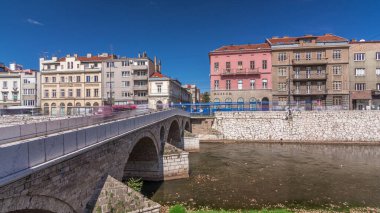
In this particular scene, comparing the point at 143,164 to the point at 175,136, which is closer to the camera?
the point at 143,164

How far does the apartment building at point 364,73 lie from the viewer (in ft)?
163

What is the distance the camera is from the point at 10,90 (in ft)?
192

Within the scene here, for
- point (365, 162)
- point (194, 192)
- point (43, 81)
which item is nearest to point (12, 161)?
point (194, 192)

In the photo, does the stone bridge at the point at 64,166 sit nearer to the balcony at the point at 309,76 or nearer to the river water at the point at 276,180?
the river water at the point at 276,180

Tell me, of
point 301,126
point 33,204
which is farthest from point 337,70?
point 33,204

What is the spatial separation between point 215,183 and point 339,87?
4089 cm

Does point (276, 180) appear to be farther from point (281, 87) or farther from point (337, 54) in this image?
point (337, 54)

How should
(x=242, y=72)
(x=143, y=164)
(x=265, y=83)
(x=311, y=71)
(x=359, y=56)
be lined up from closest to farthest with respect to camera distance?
(x=143, y=164)
(x=359, y=56)
(x=311, y=71)
(x=265, y=83)
(x=242, y=72)

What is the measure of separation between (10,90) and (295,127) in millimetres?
60325

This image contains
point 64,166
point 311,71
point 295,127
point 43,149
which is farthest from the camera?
point 311,71

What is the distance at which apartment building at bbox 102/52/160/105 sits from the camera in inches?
2226

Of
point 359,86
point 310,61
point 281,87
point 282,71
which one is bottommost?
point 281,87

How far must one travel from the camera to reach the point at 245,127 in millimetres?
45125

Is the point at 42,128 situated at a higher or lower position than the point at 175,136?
higher
